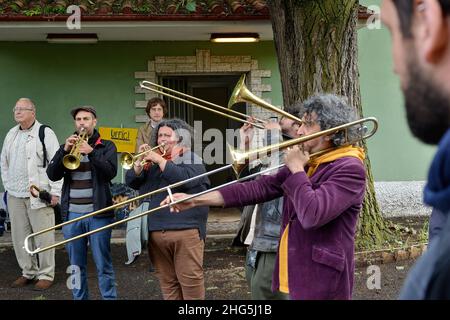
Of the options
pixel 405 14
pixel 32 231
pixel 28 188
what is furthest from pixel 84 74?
pixel 405 14

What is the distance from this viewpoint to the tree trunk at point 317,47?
5832mm

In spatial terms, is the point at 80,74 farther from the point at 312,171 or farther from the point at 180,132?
the point at 312,171

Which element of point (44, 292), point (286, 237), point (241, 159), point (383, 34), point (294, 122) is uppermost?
point (383, 34)

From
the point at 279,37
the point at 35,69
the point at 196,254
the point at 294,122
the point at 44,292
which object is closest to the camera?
the point at 294,122

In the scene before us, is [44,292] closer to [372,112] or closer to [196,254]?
[196,254]

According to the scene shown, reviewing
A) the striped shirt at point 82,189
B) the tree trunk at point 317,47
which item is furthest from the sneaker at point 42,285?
the tree trunk at point 317,47

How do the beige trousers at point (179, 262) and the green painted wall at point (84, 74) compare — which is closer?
the beige trousers at point (179, 262)

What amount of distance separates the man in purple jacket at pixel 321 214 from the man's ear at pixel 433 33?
179 cm

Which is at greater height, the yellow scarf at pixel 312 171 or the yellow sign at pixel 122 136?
the yellow sign at pixel 122 136

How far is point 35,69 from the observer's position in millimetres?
8414

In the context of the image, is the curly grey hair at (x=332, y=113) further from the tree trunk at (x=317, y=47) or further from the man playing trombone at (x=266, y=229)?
the tree trunk at (x=317, y=47)

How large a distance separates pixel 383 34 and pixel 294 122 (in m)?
5.79

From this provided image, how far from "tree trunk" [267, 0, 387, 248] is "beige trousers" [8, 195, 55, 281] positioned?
2.66 meters

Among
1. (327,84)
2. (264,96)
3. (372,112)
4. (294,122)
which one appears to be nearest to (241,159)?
(294,122)
